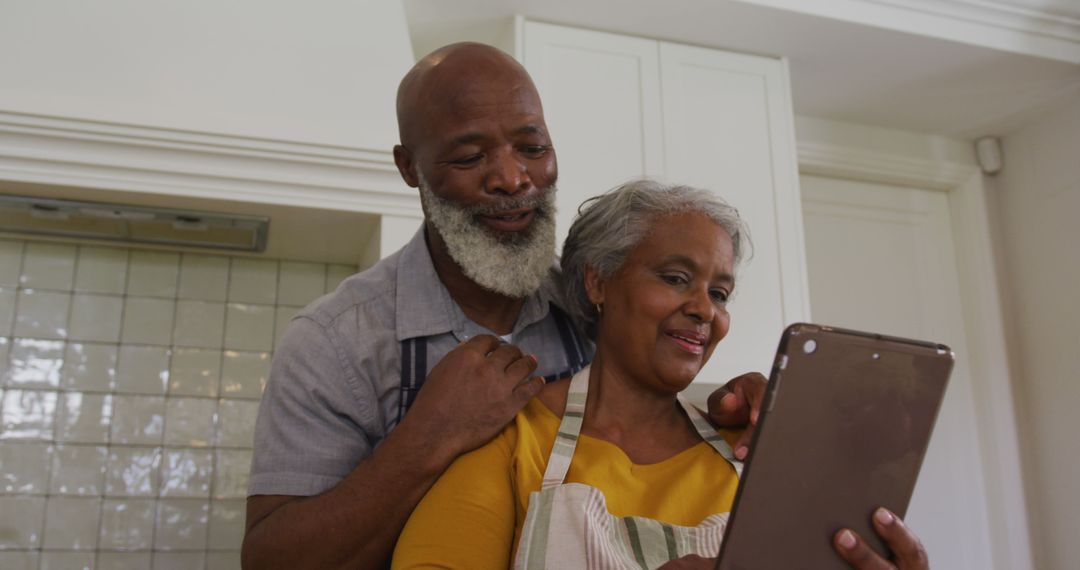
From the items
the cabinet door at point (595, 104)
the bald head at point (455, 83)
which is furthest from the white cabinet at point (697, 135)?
the bald head at point (455, 83)

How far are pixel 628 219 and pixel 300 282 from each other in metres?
1.52

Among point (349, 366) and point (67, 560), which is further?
point (67, 560)

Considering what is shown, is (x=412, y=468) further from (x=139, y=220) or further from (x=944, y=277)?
(x=944, y=277)

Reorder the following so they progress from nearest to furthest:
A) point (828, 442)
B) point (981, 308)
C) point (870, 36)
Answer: point (828, 442)
point (870, 36)
point (981, 308)

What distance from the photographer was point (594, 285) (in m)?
1.35

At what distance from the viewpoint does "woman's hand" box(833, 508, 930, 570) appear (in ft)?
3.04

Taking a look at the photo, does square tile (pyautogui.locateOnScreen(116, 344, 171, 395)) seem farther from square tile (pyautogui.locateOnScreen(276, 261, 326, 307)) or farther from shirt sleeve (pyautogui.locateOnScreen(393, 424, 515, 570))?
shirt sleeve (pyautogui.locateOnScreen(393, 424, 515, 570))

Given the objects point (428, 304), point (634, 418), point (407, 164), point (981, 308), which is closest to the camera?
point (634, 418)

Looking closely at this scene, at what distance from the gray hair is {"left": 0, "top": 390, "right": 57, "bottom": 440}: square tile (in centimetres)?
161

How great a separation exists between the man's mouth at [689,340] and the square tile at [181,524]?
1.62 meters

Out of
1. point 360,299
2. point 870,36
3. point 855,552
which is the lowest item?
point 855,552

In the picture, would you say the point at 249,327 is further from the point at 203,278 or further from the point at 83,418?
the point at 83,418

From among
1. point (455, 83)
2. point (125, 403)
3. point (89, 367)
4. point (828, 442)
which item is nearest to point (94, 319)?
point (89, 367)

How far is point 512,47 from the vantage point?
250 centimetres
